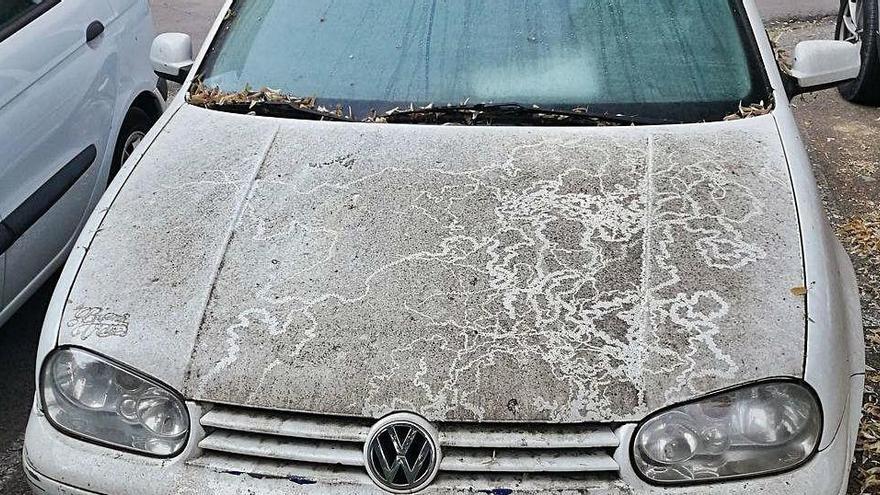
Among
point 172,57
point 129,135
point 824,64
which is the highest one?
point 172,57

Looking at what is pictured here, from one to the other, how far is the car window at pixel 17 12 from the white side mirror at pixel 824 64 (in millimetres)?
2712

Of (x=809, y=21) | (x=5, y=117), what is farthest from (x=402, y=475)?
(x=809, y=21)

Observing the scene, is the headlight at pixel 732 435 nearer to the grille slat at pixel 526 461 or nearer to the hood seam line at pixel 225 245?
the grille slat at pixel 526 461

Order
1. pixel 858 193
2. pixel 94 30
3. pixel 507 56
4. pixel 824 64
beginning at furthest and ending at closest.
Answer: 1. pixel 858 193
2. pixel 94 30
3. pixel 824 64
4. pixel 507 56

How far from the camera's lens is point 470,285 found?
1973 mm

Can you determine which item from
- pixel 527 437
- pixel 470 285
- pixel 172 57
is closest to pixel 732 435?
pixel 527 437

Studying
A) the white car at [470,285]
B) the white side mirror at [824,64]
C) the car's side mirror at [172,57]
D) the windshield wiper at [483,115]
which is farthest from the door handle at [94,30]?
the white side mirror at [824,64]

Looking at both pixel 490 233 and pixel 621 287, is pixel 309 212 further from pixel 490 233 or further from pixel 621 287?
pixel 621 287

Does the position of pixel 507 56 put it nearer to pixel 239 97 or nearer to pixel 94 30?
pixel 239 97

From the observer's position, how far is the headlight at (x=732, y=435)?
5.79 feet

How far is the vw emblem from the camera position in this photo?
1.76 m

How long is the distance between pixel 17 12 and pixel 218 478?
2258mm

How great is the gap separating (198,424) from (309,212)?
62cm

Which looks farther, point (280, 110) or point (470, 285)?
point (280, 110)
